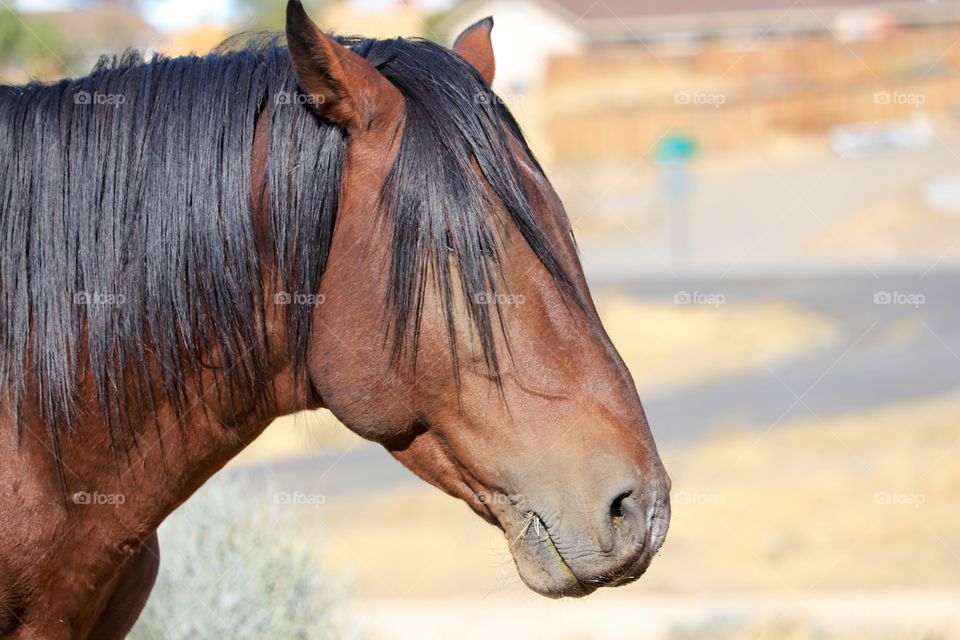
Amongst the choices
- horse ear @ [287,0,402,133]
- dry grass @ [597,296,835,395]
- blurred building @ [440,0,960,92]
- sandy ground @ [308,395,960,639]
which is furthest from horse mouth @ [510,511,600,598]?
blurred building @ [440,0,960,92]

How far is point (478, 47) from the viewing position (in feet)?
8.62

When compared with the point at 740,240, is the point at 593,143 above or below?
above

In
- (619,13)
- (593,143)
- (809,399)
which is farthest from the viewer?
(619,13)

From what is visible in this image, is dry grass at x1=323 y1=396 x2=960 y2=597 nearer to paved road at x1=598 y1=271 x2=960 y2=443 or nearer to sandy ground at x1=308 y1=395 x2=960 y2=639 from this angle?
sandy ground at x1=308 y1=395 x2=960 y2=639

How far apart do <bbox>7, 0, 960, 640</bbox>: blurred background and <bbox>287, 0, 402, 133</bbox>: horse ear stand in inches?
16.9

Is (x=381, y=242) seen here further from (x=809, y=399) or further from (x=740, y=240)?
(x=740, y=240)

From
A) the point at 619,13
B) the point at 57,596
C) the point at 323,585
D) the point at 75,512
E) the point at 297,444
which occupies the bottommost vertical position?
the point at 297,444

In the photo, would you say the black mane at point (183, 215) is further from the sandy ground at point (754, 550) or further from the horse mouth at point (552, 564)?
the sandy ground at point (754, 550)

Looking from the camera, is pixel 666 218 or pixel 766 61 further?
pixel 766 61

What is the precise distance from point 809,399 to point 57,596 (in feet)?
35.8

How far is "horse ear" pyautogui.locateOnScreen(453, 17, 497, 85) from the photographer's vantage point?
2.59m

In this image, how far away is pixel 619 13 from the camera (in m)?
49.3

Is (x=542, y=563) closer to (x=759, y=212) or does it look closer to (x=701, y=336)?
(x=701, y=336)

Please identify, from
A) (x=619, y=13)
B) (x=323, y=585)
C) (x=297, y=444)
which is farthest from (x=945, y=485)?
(x=619, y=13)
